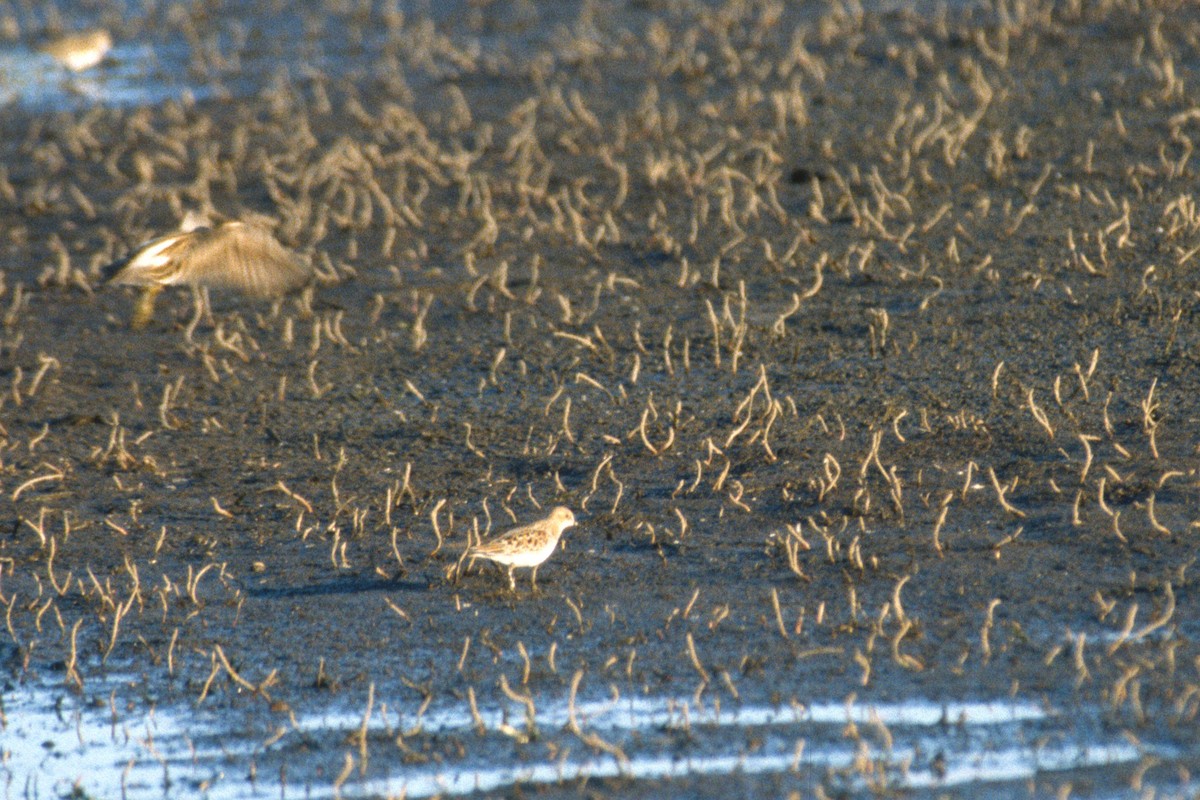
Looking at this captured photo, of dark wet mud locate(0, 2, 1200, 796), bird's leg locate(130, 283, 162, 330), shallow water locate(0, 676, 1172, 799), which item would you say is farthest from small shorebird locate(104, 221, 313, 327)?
shallow water locate(0, 676, 1172, 799)

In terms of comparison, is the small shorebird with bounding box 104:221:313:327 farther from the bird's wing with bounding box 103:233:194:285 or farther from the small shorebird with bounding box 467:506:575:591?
the small shorebird with bounding box 467:506:575:591

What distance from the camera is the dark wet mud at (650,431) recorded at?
6.20m

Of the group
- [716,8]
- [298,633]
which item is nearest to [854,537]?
[298,633]

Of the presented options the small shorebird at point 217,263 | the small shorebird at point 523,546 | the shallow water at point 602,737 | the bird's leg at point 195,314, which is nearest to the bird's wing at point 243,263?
the small shorebird at point 217,263

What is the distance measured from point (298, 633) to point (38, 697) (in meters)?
0.98

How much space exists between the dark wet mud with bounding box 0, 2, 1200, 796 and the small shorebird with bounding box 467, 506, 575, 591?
0.18 metres

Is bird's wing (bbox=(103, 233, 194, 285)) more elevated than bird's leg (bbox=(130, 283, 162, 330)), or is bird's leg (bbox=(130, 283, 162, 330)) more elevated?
bird's wing (bbox=(103, 233, 194, 285))

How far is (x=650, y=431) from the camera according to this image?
29.4ft

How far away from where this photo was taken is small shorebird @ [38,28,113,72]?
1919 centimetres

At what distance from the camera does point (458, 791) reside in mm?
5789

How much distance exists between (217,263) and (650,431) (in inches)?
95.1

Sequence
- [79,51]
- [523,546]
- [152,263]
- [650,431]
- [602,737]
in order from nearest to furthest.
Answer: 1. [602,737]
2. [523,546]
3. [650,431]
4. [152,263]
5. [79,51]

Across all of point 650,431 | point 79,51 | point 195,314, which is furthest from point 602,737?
point 79,51

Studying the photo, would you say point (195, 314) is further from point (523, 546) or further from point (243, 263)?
point (523, 546)
